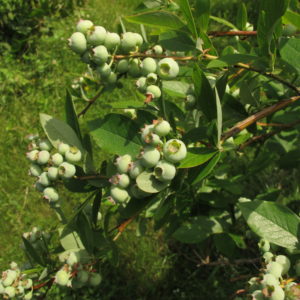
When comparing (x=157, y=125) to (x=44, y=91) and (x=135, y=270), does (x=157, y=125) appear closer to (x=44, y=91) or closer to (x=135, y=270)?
(x=135, y=270)

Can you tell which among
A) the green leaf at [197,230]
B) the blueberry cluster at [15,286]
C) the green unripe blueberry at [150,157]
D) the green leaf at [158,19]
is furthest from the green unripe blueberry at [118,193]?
the green leaf at [197,230]

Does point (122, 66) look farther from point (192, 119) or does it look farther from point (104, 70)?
point (192, 119)

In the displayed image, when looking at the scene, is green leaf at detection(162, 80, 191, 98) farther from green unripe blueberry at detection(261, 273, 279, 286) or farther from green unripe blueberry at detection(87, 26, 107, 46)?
green unripe blueberry at detection(261, 273, 279, 286)

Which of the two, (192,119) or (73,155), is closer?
(73,155)

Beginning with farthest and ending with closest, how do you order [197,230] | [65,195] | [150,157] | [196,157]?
[65,195] → [197,230] → [196,157] → [150,157]

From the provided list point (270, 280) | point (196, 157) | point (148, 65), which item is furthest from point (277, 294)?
point (148, 65)

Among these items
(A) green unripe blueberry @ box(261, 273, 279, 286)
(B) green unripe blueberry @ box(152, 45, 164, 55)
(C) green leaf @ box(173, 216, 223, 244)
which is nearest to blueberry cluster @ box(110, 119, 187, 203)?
(A) green unripe blueberry @ box(261, 273, 279, 286)

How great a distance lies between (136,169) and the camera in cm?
78

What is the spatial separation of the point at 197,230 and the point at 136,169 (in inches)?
34.1

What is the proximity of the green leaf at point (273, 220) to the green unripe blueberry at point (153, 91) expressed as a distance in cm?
37

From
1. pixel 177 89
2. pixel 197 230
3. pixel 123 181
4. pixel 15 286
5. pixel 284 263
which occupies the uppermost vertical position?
pixel 123 181

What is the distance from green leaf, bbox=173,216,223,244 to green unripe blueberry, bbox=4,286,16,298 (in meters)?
0.69

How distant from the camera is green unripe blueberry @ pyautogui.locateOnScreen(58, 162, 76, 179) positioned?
35.7 inches

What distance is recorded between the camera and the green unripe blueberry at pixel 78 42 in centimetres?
86
